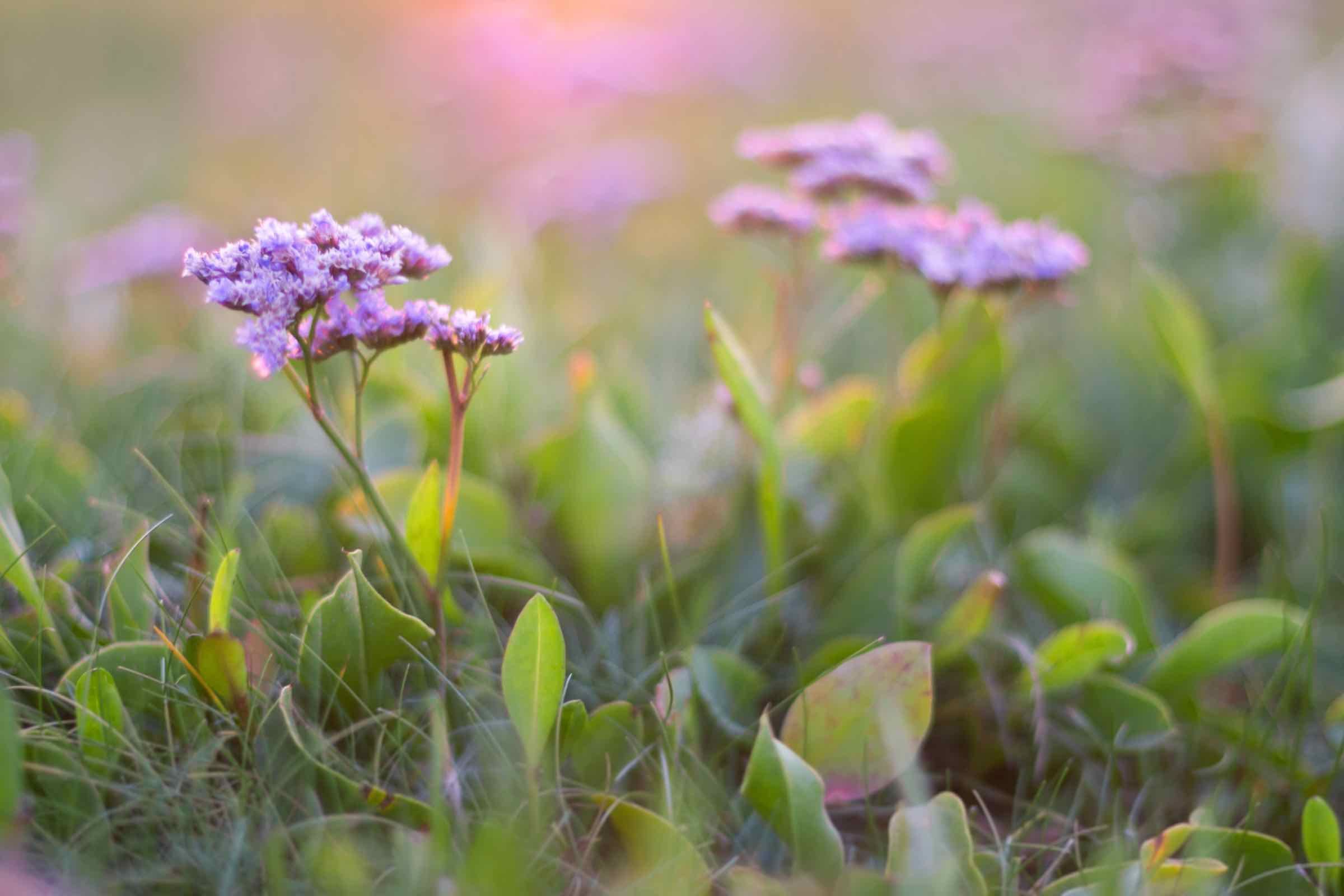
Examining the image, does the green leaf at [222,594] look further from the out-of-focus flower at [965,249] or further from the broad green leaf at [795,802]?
the out-of-focus flower at [965,249]

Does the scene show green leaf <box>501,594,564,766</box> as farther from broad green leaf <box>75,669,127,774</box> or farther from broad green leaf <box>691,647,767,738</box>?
broad green leaf <box>75,669,127,774</box>

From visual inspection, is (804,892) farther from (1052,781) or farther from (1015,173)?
(1015,173)

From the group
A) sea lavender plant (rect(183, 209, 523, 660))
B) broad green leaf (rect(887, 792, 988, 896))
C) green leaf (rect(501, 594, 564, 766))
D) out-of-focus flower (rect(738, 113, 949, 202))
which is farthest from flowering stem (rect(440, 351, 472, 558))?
out-of-focus flower (rect(738, 113, 949, 202))

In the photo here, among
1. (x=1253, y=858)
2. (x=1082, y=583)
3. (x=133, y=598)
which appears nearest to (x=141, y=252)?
(x=133, y=598)

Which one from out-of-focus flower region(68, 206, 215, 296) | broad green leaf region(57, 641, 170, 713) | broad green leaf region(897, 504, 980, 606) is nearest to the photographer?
broad green leaf region(57, 641, 170, 713)

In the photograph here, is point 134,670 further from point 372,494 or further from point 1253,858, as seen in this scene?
point 1253,858

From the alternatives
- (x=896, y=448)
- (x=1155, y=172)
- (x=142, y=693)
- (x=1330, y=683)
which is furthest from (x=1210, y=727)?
(x=1155, y=172)
